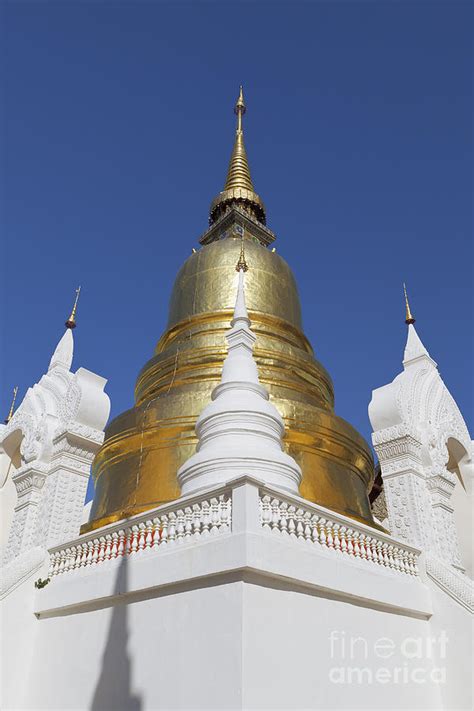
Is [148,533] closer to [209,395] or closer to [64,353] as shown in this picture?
[209,395]

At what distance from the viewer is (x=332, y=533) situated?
5930 mm

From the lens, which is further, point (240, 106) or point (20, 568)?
point (240, 106)

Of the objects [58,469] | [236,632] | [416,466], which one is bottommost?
[236,632]

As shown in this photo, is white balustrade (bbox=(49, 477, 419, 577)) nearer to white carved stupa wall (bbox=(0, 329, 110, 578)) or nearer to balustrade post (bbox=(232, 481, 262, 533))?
balustrade post (bbox=(232, 481, 262, 533))

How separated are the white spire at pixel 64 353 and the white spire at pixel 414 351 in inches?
258

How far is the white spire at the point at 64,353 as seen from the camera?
1111 centimetres

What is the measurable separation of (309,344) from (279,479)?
6.82m

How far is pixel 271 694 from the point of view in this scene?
459cm

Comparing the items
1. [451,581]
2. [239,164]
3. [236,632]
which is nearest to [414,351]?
[451,581]

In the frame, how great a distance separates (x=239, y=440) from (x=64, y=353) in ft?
18.5

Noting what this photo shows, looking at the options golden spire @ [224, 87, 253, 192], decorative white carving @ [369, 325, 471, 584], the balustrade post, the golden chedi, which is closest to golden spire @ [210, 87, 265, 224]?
golden spire @ [224, 87, 253, 192]

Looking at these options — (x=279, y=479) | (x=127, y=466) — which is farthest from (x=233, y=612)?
(x=127, y=466)

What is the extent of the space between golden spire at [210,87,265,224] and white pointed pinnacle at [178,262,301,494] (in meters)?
9.82

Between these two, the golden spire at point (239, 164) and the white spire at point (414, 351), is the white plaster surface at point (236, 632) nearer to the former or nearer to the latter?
the white spire at point (414, 351)
